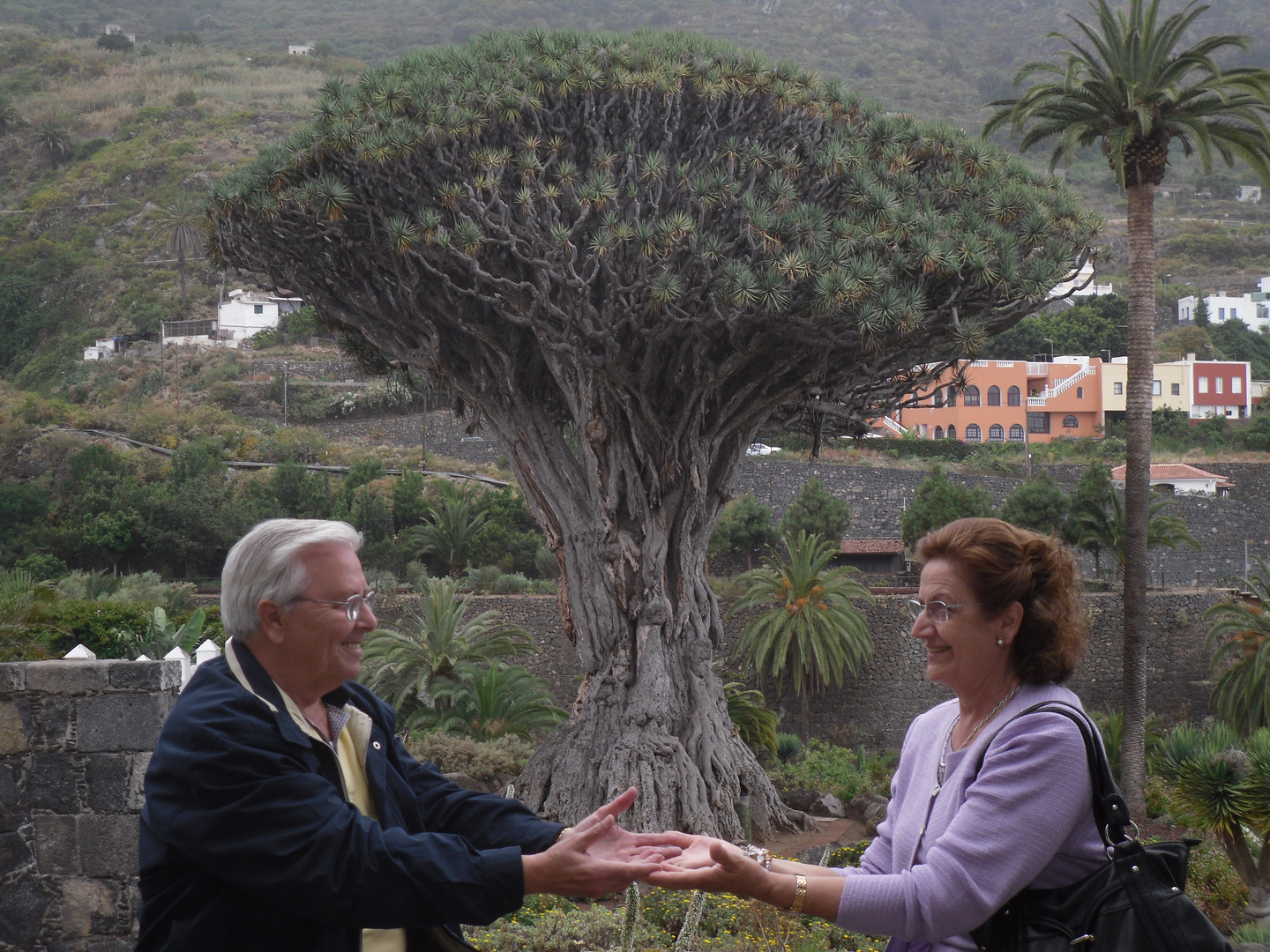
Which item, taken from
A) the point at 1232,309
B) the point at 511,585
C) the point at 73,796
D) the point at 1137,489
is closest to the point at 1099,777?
the point at 73,796

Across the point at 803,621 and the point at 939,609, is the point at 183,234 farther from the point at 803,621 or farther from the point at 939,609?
the point at 939,609

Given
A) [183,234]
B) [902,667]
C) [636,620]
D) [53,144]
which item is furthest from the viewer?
[53,144]

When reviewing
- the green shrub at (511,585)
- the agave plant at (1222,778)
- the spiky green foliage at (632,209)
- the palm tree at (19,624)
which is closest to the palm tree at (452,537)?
the green shrub at (511,585)

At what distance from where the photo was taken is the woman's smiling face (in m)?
2.35

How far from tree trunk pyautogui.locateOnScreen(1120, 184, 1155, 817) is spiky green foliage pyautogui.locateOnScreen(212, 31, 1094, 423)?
3550mm

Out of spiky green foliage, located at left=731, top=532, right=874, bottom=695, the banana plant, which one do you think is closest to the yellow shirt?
the banana plant

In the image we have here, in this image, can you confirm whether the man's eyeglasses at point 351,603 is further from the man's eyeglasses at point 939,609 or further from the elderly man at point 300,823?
the man's eyeglasses at point 939,609

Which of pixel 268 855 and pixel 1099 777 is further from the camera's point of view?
pixel 1099 777

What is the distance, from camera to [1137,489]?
13406 millimetres

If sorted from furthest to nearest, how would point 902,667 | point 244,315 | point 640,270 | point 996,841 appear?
1. point 244,315
2. point 902,667
3. point 640,270
4. point 996,841

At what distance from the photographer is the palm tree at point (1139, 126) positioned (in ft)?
42.9

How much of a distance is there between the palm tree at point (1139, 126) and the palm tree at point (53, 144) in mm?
61791

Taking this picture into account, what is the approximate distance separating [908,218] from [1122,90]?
5418 millimetres

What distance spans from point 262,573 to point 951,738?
152 centimetres
